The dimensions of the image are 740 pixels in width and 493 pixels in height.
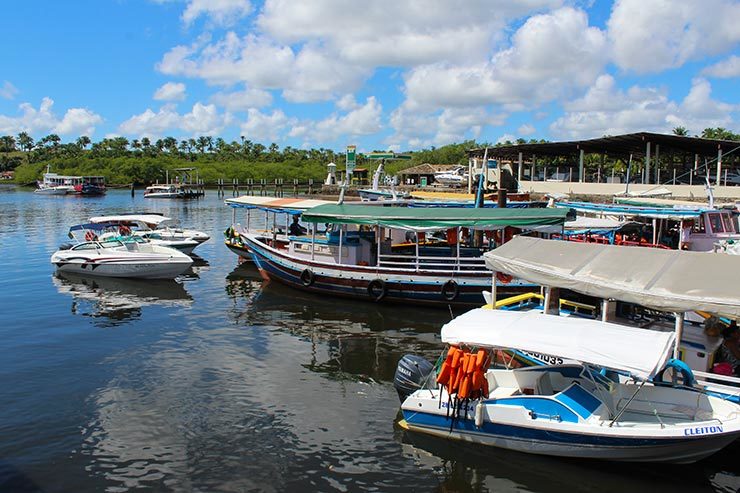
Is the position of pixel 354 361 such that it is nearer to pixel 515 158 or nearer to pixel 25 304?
pixel 25 304

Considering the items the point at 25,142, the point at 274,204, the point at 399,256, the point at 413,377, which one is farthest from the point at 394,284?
the point at 25,142

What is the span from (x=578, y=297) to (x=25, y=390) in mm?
13041

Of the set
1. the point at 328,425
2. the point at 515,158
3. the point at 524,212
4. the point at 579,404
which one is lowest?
the point at 328,425

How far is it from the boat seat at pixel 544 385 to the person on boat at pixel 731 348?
126 inches

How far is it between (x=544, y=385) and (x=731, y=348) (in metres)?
3.47

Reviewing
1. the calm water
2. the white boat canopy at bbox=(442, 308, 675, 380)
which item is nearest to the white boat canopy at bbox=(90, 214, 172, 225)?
the calm water

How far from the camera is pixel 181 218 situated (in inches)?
2327

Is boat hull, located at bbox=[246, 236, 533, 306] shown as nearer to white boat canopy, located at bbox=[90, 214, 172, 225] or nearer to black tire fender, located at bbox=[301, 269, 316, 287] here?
black tire fender, located at bbox=[301, 269, 316, 287]

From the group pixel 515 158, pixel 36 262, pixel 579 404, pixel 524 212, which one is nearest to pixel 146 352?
pixel 579 404

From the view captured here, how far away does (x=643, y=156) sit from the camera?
188 ft

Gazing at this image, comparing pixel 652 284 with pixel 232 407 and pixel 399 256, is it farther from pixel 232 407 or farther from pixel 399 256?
pixel 399 256

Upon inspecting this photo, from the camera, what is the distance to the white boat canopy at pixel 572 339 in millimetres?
8664

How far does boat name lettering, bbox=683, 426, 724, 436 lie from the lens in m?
8.66

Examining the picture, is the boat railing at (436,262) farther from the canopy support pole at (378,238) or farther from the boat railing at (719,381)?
the boat railing at (719,381)
